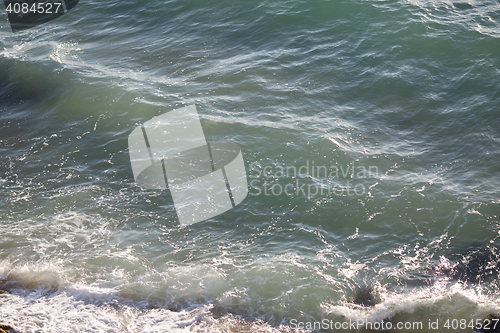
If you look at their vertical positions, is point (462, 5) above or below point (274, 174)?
above

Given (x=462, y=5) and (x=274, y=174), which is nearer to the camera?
(x=274, y=174)

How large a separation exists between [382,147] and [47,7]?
647 inches

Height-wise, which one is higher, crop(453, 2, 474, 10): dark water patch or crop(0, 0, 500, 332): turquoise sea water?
crop(453, 2, 474, 10): dark water patch

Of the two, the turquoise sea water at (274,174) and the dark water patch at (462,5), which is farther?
the dark water patch at (462,5)

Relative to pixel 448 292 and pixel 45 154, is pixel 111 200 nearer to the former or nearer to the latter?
pixel 45 154

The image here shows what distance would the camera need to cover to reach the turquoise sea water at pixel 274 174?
4965 mm

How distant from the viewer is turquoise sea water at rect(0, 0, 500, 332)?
4.96 metres

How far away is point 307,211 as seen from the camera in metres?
6.25

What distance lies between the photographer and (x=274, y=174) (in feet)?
23.0

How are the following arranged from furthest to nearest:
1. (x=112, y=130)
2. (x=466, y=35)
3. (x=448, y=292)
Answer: (x=466, y=35), (x=112, y=130), (x=448, y=292)

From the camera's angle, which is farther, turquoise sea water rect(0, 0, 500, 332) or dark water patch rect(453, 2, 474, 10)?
dark water patch rect(453, 2, 474, 10)

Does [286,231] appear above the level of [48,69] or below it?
below

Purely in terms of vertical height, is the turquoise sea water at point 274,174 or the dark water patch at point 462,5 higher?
the dark water patch at point 462,5

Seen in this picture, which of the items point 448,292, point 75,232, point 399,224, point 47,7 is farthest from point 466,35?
point 47,7
